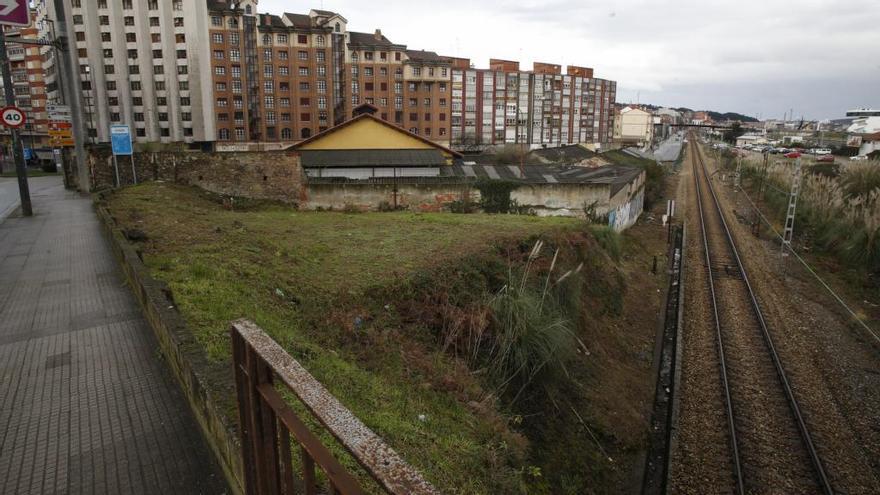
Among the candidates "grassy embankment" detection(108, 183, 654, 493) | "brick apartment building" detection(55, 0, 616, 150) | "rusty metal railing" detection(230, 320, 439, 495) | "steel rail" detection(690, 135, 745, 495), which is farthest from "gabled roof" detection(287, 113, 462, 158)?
"brick apartment building" detection(55, 0, 616, 150)

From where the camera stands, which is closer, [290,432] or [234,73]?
[290,432]

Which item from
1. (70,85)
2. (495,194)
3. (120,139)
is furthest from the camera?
(495,194)

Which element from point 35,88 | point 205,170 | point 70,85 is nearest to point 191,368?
point 205,170

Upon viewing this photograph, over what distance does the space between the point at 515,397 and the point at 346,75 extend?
52553 mm

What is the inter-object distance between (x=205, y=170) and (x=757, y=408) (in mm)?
18499

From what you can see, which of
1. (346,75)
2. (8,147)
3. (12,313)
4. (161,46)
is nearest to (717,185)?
(346,75)

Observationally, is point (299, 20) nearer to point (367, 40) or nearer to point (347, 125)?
point (367, 40)

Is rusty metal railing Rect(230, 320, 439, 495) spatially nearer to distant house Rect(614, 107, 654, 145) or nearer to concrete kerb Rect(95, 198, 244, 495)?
concrete kerb Rect(95, 198, 244, 495)

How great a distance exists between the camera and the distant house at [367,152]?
79.6ft

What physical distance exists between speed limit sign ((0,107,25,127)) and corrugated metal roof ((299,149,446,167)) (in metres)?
11.5

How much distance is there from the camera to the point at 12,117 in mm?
13367

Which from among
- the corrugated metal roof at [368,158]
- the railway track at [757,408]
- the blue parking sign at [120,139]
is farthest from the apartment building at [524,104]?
the railway track at [757,408]

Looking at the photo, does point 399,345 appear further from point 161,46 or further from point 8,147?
point 8,147

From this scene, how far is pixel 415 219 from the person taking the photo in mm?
16531
